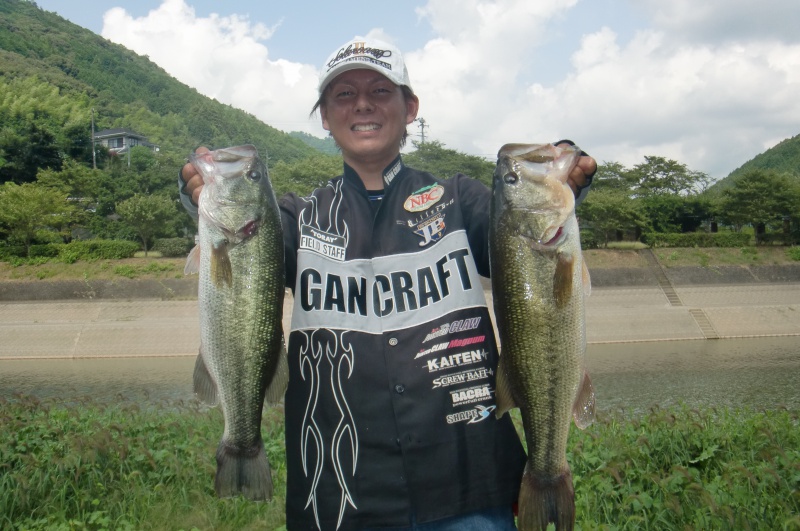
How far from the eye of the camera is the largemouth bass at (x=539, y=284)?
2.62 metres

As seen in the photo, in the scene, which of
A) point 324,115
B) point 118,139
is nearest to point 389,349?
point 324,115

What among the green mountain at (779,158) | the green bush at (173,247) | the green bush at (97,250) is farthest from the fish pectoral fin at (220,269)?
the green mountain at (779,158)

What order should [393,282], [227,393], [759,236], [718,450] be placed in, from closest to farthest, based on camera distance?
[393,282]
[227,393]
[718,450]
[759,236]

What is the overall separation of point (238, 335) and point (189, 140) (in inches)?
4440

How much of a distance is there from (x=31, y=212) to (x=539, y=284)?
42.8 metres

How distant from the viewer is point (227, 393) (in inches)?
107

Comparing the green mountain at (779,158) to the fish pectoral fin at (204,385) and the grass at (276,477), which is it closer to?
the grass at (276,477)

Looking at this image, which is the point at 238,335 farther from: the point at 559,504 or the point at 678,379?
the point at 678,379

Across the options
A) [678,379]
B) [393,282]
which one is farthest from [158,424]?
[678,379]

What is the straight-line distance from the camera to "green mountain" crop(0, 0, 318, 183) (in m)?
56.6

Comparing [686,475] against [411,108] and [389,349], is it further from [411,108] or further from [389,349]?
[411,108]

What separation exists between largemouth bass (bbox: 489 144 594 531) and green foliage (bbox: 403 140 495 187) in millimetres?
49520

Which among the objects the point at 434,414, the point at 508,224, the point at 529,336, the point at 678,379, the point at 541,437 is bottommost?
the point at 678,379

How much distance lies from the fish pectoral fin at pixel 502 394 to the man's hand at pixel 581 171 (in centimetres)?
81
